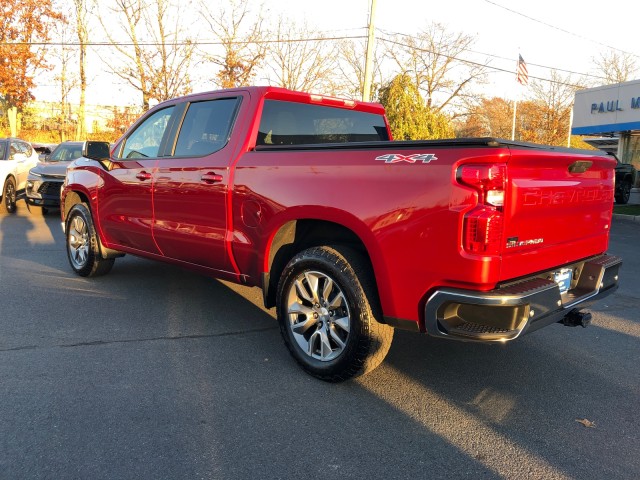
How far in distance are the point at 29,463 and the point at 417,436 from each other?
198cm

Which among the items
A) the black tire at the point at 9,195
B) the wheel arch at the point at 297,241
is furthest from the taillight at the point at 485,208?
the black tire at the point at 9,195

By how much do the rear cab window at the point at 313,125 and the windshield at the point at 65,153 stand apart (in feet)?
33.0

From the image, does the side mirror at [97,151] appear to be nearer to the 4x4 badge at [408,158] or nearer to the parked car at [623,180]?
the 4x4 badge at [408,158]

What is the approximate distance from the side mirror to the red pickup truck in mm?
372

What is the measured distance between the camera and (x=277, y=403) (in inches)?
132

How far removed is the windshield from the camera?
13.2 meters

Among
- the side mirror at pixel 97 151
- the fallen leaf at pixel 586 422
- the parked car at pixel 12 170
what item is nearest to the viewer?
the fallen leaf at pixel 586 422

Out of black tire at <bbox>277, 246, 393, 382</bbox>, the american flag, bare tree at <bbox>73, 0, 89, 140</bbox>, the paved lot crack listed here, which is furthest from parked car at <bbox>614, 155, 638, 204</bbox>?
bare tree at <bbox>73, 0, 89, 140</bbox>

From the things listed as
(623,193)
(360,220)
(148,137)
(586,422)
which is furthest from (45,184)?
(623,193)

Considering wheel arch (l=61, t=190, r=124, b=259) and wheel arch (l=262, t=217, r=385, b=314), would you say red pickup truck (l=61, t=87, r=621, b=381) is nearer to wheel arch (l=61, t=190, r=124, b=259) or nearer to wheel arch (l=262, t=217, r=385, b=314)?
wheel arch (l=262, t=217, r=385, b=314)

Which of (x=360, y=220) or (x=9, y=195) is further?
(x=9, y=195)

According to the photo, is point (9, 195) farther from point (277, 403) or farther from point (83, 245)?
point (277, 403)

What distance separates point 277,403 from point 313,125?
2.50 metres

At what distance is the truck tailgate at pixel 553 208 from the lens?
2922 mm
